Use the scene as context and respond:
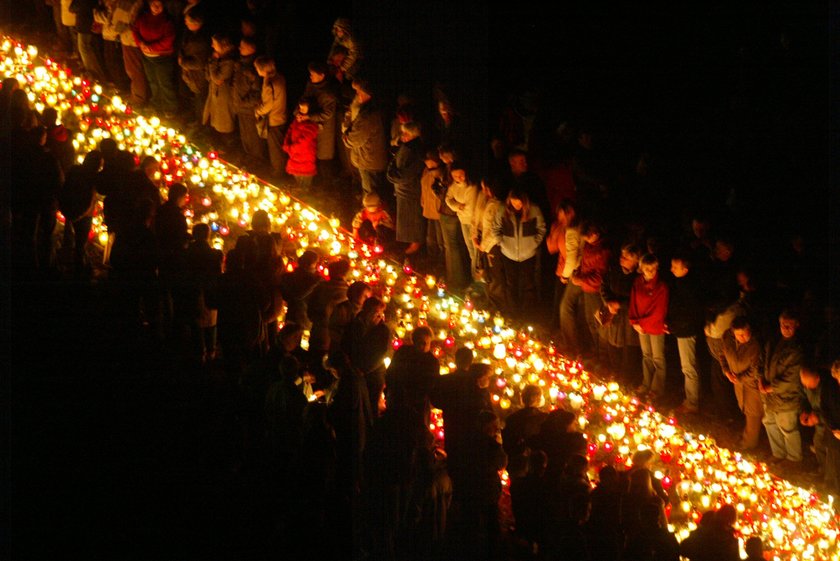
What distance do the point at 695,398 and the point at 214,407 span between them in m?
4.81

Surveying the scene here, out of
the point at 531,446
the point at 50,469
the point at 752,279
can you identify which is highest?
the point at 752,279

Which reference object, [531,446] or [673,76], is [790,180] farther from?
[531,446]

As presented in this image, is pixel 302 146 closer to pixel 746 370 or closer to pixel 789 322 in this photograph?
pixel 746 370

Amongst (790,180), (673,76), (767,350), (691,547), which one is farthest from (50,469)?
(673,76)

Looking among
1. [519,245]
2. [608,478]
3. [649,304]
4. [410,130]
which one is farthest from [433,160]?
[608,478]

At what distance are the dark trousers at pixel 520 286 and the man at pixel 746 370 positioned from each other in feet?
8.01

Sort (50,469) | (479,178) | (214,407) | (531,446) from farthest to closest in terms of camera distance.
Answer: (479,178) → (214,407) → (50,469) → (531,446)

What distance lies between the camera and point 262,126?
1445cm

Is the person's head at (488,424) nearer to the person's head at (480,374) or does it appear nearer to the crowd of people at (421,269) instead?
the crowd of people at (421,269)

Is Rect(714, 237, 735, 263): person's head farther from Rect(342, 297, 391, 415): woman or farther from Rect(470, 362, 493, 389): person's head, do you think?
Rect(342, 297, 391, 415): woman

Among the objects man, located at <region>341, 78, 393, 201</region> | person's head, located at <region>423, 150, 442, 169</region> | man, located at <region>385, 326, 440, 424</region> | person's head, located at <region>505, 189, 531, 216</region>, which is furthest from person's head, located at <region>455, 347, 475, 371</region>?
man, located at <region>341, 78, 393, 201</region>

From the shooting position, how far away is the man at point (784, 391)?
1028cm

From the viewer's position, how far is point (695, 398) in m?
11.3

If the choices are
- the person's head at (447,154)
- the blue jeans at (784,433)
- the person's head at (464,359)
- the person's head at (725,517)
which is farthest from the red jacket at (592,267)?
the person's head at (725,517)
